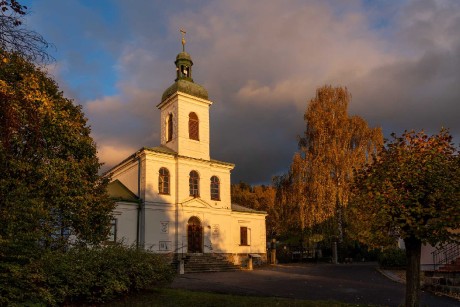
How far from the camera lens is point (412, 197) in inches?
360

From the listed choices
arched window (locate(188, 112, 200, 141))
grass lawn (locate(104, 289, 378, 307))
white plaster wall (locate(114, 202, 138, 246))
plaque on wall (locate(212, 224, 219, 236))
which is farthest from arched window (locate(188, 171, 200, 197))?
grass lawn (locate(104, 289, 378, 307))

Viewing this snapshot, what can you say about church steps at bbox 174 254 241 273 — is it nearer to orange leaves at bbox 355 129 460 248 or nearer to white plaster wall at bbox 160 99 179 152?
white plaster wall at bbox 160 99 179 152

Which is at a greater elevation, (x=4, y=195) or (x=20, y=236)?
(x=4, y=195)

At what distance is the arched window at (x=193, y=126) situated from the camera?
110 ft

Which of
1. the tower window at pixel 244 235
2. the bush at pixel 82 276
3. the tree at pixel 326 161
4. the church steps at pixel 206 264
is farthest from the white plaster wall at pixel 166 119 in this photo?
the bush at pixel 82 276

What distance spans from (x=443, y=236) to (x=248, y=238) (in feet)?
87.7

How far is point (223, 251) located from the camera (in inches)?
1275

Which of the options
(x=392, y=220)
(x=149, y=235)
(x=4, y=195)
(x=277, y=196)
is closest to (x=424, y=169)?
(x=392, y=220)

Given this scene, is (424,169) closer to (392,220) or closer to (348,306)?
(392,220)

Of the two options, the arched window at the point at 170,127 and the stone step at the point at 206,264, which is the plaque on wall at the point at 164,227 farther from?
the arched window at the point at 170,127

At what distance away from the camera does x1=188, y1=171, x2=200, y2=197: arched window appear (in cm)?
3188

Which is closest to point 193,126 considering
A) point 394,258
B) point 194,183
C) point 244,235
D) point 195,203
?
point 194,183

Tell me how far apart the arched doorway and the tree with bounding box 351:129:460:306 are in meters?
22.0

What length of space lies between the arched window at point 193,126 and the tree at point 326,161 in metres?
8.90
